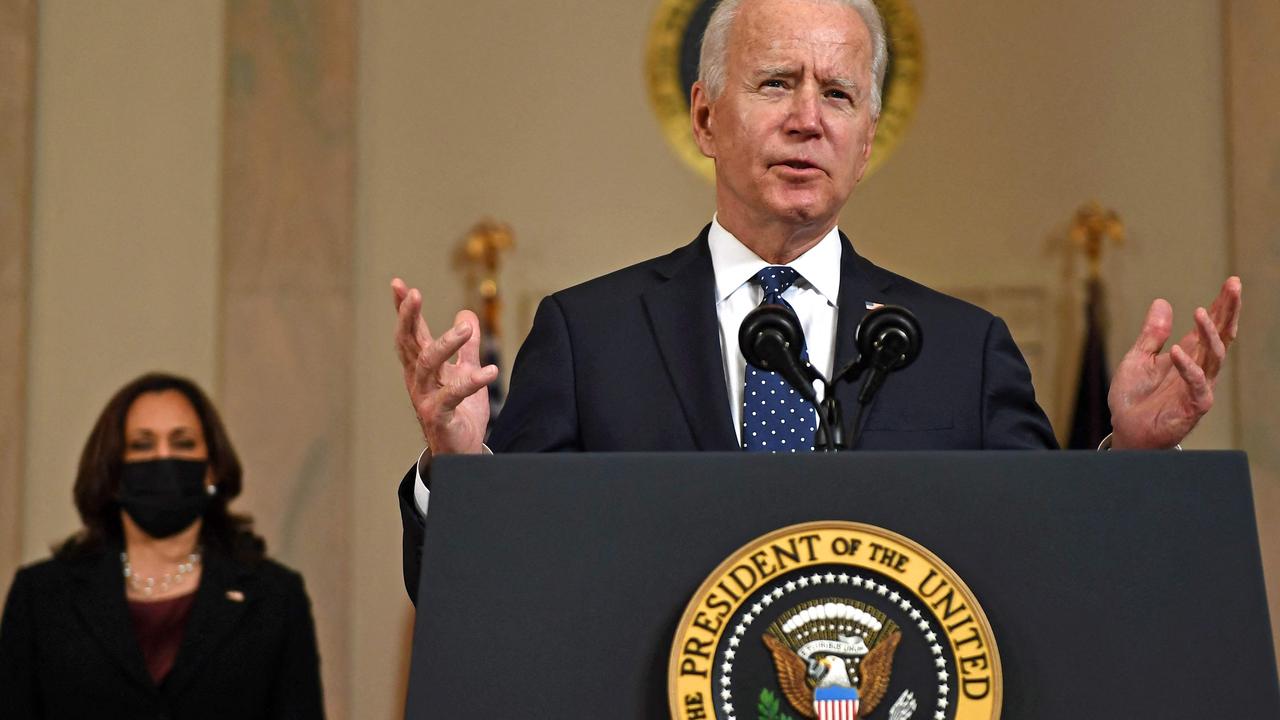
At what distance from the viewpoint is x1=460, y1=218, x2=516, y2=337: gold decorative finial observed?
281 inches

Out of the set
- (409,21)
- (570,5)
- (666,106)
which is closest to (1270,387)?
(666,106)

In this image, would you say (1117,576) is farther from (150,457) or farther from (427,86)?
(427,86)

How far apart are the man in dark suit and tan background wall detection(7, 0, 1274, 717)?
181 inches

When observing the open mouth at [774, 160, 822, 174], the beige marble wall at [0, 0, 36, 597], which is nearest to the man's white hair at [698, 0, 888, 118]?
the open mouth at [774, 160, 822, 174]

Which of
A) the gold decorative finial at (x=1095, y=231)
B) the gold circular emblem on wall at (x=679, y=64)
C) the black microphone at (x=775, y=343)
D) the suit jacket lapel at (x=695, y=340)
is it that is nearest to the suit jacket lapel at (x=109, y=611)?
the suit jacket lapel at (x=695, y=340)

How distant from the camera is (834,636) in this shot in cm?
149

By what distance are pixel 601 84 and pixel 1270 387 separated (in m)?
3.16

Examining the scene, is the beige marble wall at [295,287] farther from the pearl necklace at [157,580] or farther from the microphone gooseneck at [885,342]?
the microphone gooseneck at [885,342]

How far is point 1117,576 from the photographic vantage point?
1.53 m

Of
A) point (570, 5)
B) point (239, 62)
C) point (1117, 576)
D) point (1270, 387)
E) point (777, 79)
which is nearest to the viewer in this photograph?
point (1117, 576)

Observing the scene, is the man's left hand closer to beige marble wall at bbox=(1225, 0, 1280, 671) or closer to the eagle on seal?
the eagle on seal

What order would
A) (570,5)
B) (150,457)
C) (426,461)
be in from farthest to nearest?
(570,5) → (150,457) → (426,461)

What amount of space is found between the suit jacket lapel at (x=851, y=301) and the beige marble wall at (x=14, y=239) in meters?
5.04

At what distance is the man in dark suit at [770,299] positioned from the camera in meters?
2.15
